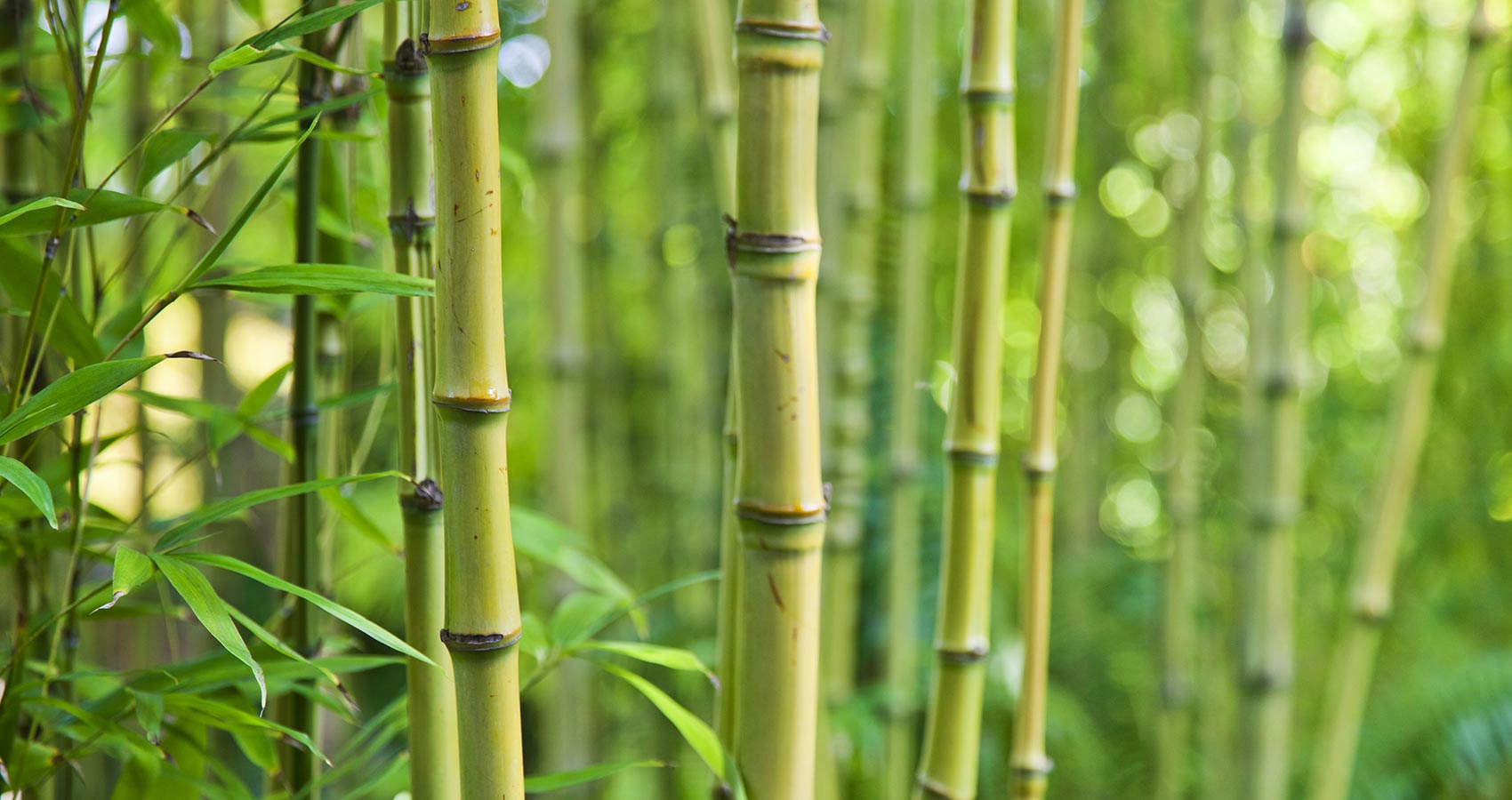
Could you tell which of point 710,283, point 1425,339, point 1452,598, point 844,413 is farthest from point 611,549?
point 1452,598

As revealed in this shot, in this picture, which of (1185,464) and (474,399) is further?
(1185,464)

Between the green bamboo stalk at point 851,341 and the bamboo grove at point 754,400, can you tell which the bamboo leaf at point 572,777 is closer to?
the bamboo grove at point 754,400

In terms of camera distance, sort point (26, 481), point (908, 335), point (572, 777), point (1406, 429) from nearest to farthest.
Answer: point (26, 481)
point (572, 777)
point (1406, 429)
point (908, 335)

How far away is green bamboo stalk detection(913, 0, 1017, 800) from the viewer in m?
0.40

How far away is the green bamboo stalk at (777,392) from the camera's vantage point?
304mm

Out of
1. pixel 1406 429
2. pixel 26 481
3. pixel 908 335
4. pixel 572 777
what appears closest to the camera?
pixel 26 481

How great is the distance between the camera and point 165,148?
1.05ft

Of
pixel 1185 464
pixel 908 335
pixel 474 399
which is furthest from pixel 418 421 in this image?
pixel 1185 464

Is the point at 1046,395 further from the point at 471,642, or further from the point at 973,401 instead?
the point at 471,642

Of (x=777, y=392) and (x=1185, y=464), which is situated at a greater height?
(x=777, y=392)

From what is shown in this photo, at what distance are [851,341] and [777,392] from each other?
0.53 meters

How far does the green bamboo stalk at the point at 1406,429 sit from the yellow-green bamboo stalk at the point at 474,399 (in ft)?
1.75

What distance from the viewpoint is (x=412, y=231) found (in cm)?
32

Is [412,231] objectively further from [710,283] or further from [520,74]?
[520,74]
